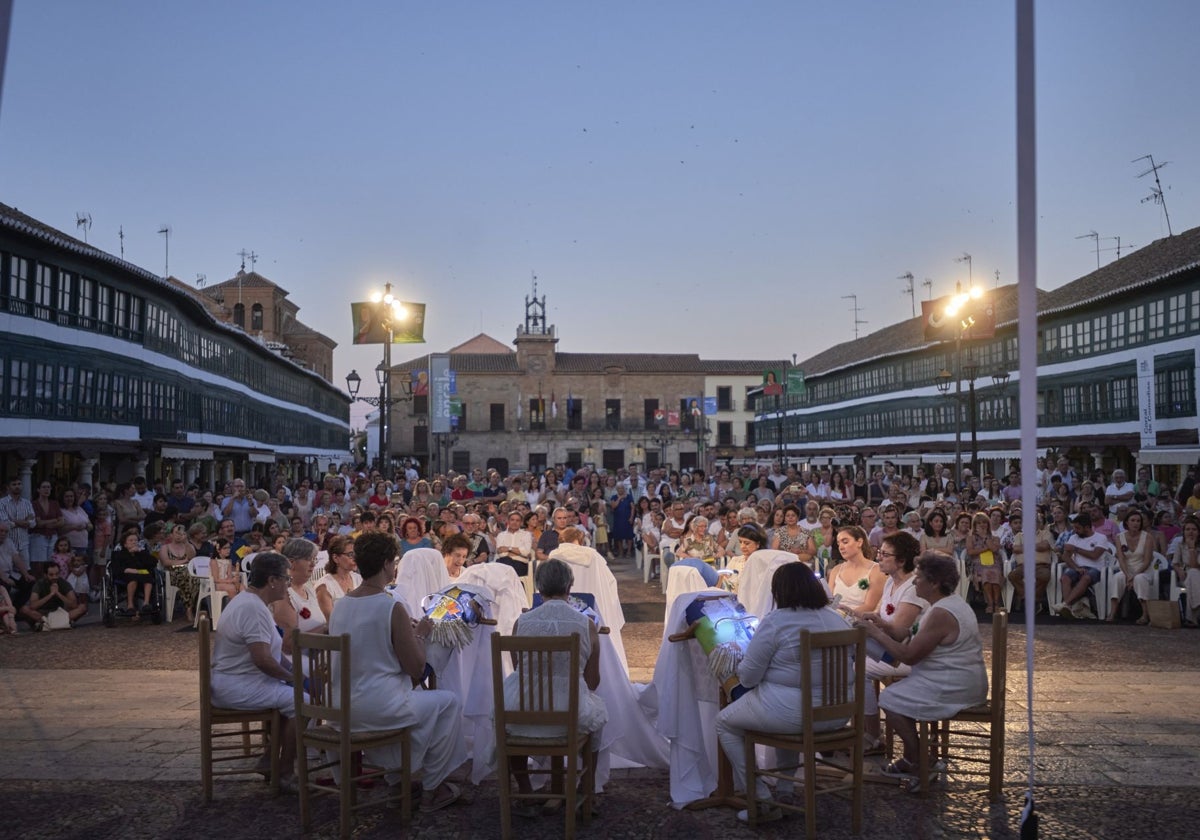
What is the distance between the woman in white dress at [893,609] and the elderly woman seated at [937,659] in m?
0.18

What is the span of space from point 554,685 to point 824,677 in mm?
1335

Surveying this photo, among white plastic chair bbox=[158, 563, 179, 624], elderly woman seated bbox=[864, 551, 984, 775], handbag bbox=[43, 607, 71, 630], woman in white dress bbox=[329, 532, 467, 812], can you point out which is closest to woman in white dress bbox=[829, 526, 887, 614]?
elderly woman seated bbox=[864, 551, 984, 775]

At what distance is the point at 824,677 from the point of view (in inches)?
198

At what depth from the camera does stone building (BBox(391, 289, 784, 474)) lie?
71062 mm

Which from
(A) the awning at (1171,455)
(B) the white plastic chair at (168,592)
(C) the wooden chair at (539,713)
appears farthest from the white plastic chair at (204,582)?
(A) the awning at (1171,455)

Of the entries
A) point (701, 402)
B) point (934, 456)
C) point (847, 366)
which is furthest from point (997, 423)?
point (701, 402)

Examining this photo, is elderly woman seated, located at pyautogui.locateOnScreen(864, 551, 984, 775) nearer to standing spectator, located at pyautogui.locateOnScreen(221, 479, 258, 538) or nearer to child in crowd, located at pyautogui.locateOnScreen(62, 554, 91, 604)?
child in crowd, located at pyautogui.locateOnScreen(62, 554, 91, 604)

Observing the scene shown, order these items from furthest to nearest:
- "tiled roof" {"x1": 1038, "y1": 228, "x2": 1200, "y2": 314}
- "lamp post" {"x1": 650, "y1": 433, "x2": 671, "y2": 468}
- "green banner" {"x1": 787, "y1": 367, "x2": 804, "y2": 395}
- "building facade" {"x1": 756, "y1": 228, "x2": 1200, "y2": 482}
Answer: "lamp post" {"x1": 650, "y1": 433, "x2": 671, "y2": 468} → "green banner" {"x1": 787, "y1": 367, "x2": 804, "y2": 395} → "tiled roof" {"x1": 1038, "y1": 228, "x2": 1200, "y2": 314} → "building facade" {"x1": 756, "y1": 228, "x2": 1200, "y2": 482}

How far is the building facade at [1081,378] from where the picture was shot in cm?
2669

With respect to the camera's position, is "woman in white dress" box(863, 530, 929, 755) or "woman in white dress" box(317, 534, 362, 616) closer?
"woman in white dress" box(863, 530, 929, 755)

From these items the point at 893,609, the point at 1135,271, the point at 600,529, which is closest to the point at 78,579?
the point at 600,529

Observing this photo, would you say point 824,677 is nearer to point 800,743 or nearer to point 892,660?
point 800,743

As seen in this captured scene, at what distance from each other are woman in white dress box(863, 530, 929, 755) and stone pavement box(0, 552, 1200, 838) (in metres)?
0.56

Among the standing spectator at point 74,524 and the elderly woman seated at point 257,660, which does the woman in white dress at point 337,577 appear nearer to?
the elderly woman seated at point 257,660
